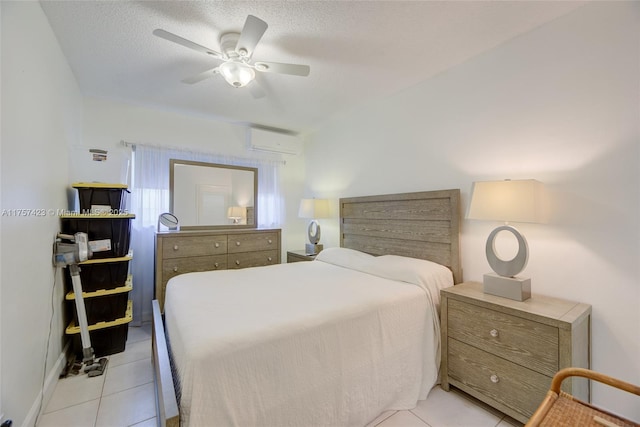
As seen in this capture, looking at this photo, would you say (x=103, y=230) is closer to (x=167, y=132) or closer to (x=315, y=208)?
(x=167, y=132)

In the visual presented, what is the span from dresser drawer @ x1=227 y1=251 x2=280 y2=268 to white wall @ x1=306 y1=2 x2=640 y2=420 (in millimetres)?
2096

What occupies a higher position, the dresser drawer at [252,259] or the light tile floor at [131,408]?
the dresser drawer at [252,259]

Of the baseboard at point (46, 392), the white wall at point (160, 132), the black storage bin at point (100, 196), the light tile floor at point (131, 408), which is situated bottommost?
the light tile floor at point (131, 408)

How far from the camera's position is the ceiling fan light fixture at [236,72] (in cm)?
183

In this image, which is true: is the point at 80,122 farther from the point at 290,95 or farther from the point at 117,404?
the point at 117,404

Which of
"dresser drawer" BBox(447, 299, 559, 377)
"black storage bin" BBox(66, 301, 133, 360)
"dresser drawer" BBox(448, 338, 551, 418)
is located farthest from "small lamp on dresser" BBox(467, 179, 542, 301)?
"black storage bin" BBox(66, 301, 133, 360)

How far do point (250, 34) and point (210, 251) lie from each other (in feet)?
7.30

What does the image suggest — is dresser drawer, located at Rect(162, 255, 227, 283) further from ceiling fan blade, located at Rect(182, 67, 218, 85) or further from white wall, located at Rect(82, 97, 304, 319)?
ceiling fan blade, located at Rect(182, 67, 218, 85)

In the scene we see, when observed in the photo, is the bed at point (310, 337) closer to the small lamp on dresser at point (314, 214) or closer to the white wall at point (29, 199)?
the white wall at point (29, 199)

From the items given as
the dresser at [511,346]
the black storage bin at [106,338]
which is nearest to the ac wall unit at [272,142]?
the black storage bin at [106,338]

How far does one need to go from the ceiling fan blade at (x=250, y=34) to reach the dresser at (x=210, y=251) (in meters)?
1.93

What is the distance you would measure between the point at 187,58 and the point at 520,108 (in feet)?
8.07

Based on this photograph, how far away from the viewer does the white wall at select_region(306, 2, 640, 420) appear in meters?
1.49

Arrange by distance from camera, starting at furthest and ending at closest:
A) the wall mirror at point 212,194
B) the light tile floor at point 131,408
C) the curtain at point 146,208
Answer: the wall mirror at point 212,194, the curtain at point 146,208, the light tile floor at point 131,408
